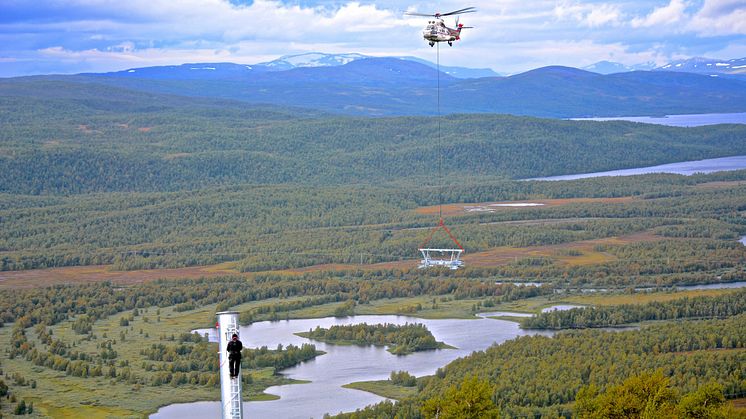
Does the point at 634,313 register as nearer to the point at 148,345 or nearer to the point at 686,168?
the point at 148,345

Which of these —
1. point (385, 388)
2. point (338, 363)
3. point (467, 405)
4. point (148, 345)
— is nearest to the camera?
point (467, 405)

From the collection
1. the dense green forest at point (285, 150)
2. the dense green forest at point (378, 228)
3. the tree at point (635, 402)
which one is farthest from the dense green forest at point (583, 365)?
the dense green forest at point (285, 150)

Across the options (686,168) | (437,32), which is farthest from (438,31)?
(686,168)

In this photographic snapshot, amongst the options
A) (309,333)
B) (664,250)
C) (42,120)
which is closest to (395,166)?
(42,120)

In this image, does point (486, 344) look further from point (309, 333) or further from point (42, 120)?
point (42, 120)

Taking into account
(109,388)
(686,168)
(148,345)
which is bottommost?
(109,388)

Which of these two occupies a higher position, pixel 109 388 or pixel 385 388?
pixel 385 388

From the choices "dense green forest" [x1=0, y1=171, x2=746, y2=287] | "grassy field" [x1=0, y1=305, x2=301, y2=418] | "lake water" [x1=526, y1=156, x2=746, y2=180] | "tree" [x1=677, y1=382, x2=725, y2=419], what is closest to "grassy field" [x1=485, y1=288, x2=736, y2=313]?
"dense green forest" [x1=0, y1=171, x2=746, y2=287]

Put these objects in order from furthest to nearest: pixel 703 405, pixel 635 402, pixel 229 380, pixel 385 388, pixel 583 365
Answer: pixel 385 388 < pixel 583 365 < pixel 703 405 < pixel 635 402 < pixel 229 380

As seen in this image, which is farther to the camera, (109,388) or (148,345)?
(148,345)
